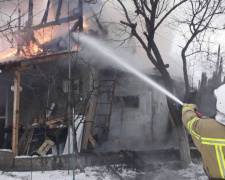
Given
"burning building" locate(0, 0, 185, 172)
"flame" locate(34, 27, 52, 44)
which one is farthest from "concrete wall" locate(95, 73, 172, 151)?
"flame" locate(34, 27, 52, 44)

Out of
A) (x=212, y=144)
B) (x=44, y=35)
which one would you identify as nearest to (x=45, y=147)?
(x=212, y=144)

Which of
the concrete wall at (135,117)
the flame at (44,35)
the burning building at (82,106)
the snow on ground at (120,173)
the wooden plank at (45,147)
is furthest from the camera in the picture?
the flame at (44,35)

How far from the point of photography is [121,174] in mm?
7191

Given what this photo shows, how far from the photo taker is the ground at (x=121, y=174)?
698 cm

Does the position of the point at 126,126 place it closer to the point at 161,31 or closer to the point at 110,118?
the point at 110,118

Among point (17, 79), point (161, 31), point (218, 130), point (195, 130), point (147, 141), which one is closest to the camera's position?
point (218, 130)

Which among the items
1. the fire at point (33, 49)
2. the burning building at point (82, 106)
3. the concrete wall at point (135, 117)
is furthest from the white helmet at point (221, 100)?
the fire at point (33, 49)

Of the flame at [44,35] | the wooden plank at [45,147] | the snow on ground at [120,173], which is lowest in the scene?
the snow on ground at [120,173]

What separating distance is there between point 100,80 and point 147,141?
336 cm

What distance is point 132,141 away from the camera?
1076cm

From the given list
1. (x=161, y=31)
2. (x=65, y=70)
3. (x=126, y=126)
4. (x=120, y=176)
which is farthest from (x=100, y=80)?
(x=161, y=31)

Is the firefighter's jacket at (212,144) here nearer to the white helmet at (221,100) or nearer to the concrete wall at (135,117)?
the white helmet at (221,100)

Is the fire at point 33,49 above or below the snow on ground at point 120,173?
above

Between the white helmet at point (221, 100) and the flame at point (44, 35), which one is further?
the flame at point (44, 35)
